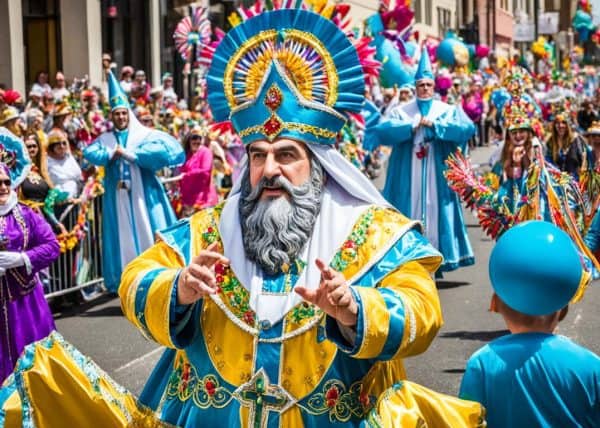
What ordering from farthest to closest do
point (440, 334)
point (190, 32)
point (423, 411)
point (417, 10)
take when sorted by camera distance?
1. point (417, 10)
2. point (190, 32)
3. point (440, 334)
4. point (423, 411)

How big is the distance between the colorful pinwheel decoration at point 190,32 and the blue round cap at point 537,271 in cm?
1622

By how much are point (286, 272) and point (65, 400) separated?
82cm

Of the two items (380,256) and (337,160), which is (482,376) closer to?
(380,256)

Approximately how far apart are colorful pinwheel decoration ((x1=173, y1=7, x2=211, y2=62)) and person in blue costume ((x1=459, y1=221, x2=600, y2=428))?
53.2ft

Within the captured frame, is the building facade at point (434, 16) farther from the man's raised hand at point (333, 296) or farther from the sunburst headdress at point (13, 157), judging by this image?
the man's raised hand at point (333, 296)

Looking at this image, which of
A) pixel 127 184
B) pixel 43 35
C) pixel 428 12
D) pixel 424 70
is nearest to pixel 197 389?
pixel 127 184

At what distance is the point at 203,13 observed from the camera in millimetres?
20016

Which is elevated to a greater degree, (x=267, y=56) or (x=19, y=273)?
(x=267, y=56)

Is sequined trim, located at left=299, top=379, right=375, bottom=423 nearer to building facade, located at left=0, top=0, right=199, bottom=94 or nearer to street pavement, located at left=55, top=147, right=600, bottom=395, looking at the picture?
street pavement, located at left=55, top=147, right=600, bottom=395

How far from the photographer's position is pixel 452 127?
10.9 meters

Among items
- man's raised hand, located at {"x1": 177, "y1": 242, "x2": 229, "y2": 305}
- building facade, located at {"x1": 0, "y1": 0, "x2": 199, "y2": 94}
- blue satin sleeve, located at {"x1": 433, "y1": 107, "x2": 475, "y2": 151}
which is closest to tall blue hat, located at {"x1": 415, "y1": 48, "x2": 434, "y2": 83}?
blue satin sleeve, located at {"x1": 433, "y1": 107, "x2": 475, "y2": 151}

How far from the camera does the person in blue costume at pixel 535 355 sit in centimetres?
343

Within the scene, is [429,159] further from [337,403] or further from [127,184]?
[337,403]

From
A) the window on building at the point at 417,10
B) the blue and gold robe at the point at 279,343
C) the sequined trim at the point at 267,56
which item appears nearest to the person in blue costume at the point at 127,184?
the sequined trim at the point at 267,56
